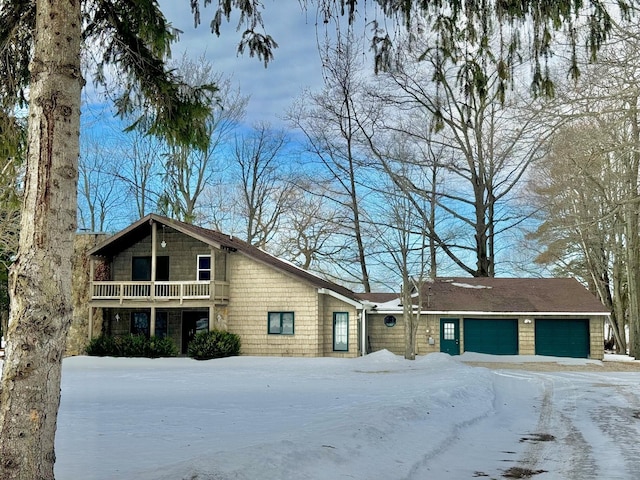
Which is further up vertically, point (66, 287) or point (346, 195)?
point (346, 195)

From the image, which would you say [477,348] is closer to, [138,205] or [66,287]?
[138,205]

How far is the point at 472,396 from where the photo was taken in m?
13.8

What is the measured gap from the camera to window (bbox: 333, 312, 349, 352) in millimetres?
27172

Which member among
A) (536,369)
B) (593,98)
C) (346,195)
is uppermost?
(346,195)

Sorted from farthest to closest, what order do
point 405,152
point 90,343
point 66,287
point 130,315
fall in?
1. point 405,152
2. point 130,315
3. point 90,343
4. point 66,287

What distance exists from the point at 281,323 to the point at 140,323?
23.0 ft

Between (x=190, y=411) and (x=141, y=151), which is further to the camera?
(x=141, y=151)

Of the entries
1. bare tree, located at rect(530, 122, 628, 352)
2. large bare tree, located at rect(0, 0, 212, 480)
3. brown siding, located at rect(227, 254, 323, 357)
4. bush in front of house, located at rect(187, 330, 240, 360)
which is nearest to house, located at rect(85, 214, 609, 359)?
brown siding, located at rect(227, 254, 323, 357)

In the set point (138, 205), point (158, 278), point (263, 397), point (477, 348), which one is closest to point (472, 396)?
point (263, 397)

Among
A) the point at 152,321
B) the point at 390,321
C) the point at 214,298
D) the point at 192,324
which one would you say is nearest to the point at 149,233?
the point at 152,321

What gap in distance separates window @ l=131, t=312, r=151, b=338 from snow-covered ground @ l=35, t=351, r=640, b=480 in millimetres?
9924

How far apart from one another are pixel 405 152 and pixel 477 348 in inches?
440

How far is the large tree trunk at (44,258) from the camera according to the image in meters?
4.43

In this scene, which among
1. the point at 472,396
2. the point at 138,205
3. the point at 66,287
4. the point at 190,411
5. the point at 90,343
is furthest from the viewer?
the point at 138,205
